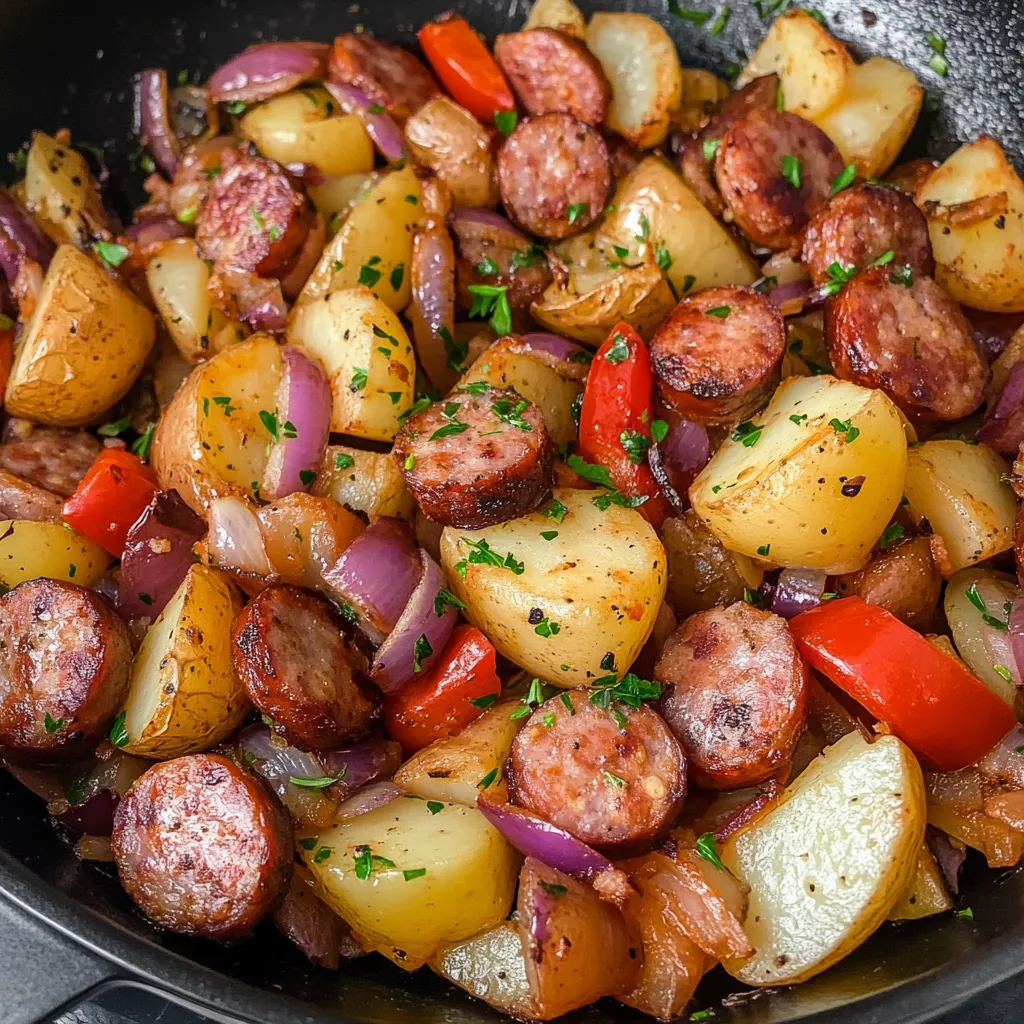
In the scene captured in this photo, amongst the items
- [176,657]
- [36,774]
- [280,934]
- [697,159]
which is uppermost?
[697,159]

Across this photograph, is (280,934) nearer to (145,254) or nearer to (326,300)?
(326,300)

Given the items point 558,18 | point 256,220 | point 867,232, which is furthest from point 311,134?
point 867,232

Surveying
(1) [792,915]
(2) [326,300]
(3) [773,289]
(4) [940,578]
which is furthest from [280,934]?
(3) [773,289]

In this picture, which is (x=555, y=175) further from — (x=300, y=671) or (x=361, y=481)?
(x=300, y=671)

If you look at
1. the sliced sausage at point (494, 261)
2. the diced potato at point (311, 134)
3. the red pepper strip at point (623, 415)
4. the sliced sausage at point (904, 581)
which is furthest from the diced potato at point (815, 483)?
the diced potato at point (311, 134)

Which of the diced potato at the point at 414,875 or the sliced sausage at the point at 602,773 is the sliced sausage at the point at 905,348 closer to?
the sliced sausage at the point at 602,773

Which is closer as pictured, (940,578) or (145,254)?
(940,578)
